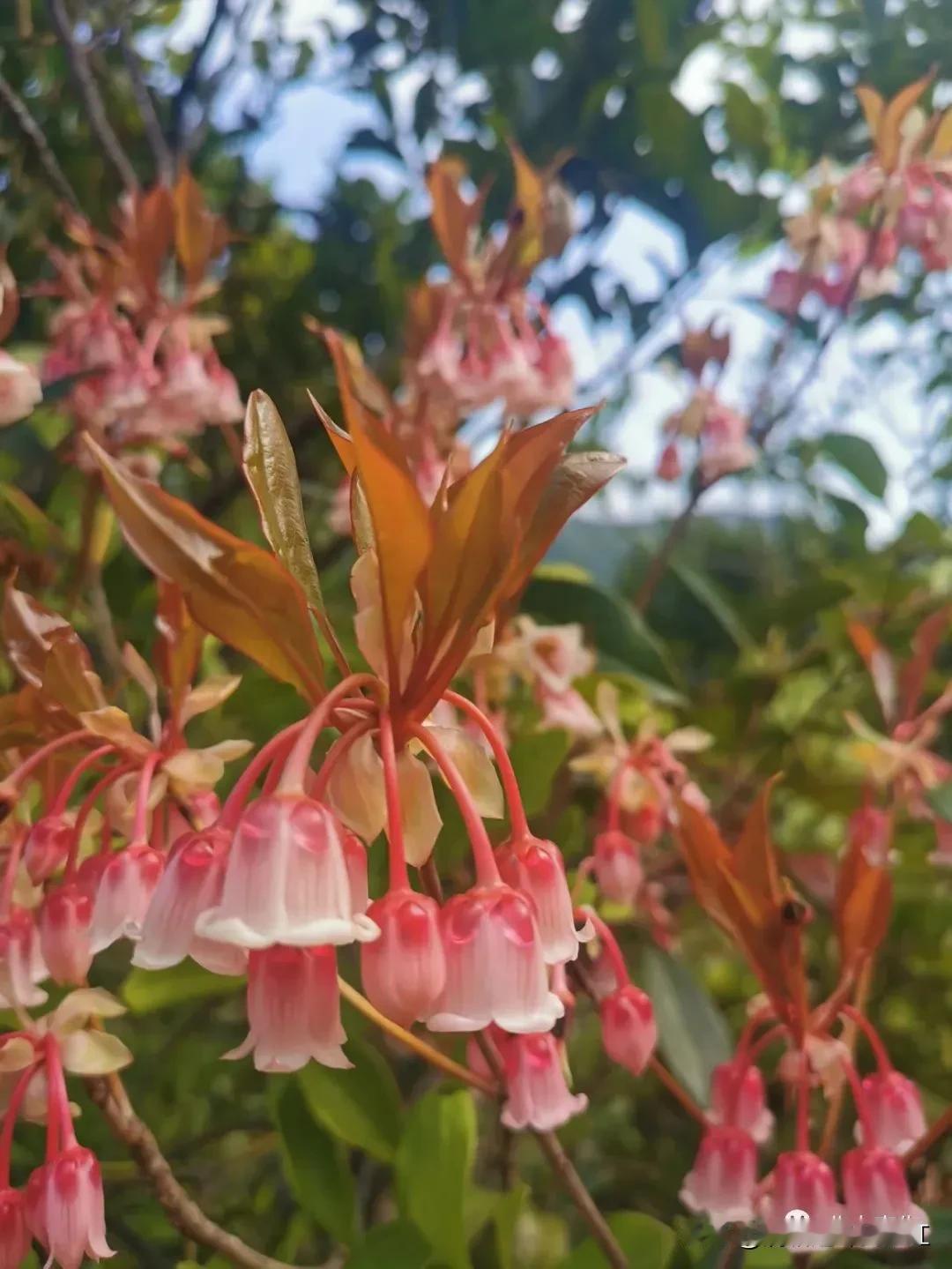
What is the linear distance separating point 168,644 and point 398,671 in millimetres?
221

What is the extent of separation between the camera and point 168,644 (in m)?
0.52

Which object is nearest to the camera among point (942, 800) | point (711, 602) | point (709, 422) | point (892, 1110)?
Result: point (892, 1110)

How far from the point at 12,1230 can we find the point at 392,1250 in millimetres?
209

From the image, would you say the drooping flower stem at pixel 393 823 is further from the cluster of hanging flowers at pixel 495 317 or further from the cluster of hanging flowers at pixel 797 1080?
the cluster of hanging flowers at pixel 495 317

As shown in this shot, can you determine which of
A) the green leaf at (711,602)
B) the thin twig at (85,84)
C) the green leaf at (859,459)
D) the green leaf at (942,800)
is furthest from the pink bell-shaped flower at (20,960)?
the green leaf at (859,459)

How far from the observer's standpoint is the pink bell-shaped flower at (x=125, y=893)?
14.9 inches

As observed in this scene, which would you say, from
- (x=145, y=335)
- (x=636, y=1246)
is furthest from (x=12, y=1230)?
(x=145, y=335)

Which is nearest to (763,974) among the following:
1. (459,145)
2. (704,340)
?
(704,340)

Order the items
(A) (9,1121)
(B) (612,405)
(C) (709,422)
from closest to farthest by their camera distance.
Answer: (A) (9,1121)
(C) (709,422)
(B) (612,405)

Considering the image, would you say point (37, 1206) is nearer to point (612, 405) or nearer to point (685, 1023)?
point (685, 1023)

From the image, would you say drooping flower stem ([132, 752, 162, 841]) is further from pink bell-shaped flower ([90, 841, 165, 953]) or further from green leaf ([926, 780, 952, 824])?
green leaf ([926, 780, 952, 824])

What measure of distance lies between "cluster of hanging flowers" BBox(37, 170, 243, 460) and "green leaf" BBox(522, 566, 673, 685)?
0.38 meters

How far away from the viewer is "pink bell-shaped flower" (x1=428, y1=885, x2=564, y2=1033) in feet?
1.07

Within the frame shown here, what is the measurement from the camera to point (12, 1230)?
1.29 feet
